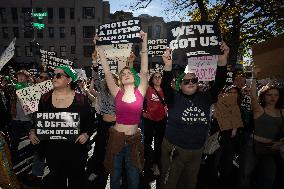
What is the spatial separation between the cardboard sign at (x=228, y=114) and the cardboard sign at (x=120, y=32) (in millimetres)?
1962

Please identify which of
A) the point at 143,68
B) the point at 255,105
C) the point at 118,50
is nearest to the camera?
the point at 143,68

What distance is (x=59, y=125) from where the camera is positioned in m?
3.76

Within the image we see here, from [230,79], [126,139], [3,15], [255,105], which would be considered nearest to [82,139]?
[126,139]

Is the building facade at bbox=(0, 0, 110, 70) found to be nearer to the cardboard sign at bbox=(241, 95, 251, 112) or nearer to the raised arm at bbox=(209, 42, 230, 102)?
the cardboard sign at bbox=(241, 95, 251, 112)

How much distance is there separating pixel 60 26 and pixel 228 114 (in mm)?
44699

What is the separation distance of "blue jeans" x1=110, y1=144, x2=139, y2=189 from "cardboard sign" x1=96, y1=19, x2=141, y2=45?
6.56 feet

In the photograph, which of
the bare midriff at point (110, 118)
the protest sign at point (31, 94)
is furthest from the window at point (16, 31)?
the protest sign at point (31, 94)

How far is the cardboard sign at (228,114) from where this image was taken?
208 inches

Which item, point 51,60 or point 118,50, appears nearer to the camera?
point 118,50

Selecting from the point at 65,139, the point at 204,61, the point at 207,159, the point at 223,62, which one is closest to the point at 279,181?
the point at 207,159

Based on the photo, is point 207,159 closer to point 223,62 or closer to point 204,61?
point 204,61

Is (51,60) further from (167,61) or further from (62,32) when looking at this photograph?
(62,32)

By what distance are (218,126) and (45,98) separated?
3139 millimetres

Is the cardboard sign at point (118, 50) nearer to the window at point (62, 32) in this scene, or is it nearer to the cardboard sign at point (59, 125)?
the cardboard sign at point (59, 125)
